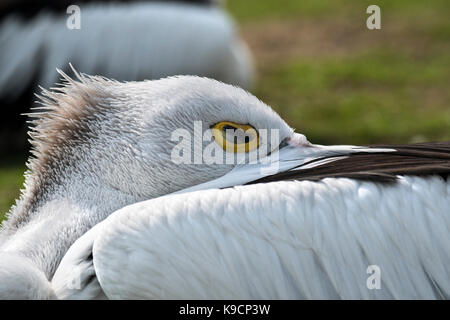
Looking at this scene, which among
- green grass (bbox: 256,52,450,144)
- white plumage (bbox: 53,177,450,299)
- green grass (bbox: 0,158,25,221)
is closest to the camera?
white plumage (bbox: 53,177,450,299)

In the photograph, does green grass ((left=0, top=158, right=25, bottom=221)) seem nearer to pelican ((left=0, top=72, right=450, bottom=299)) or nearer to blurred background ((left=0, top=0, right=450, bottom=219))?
blurred background ((left=0, top=0, right=450, bottom=219))

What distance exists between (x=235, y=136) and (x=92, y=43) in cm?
413

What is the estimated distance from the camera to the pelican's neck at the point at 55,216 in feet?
9.37

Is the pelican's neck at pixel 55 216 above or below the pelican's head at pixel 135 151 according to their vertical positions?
below

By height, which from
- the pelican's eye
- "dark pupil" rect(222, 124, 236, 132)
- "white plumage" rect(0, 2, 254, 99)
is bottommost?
the pelican's eye

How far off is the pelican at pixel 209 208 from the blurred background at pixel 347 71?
2.06 metres

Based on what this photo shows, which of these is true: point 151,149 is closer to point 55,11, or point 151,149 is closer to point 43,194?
point 43,194

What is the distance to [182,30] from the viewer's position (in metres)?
7.18

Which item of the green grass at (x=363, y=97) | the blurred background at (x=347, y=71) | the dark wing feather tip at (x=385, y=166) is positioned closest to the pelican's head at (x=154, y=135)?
the dark wing feather tip at (x=385, y=166)

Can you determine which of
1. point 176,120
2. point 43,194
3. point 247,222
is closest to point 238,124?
point 176,120

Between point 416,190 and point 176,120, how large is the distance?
821 millimetres

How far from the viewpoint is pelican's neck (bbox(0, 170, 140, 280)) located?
9.37ft

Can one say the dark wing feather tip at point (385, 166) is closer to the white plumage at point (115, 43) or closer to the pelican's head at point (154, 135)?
the pelican's head at point (154, 135)

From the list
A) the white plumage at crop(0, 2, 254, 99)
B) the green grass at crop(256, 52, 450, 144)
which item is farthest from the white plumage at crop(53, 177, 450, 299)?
the white plumage at crop(0, 2, 254, 99)
